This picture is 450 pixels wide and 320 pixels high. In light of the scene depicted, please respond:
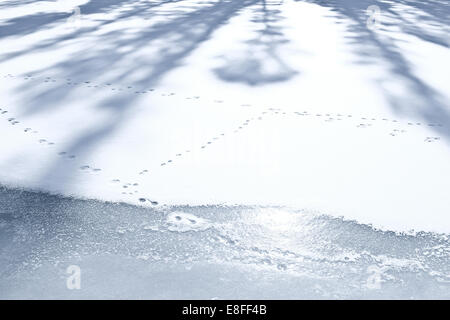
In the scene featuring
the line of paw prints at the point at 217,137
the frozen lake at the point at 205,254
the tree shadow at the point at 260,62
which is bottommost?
the frozen lake at the point at 205,254

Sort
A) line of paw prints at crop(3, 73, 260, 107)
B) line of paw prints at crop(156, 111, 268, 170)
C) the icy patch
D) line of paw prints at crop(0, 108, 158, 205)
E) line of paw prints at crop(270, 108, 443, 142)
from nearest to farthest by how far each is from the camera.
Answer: the icy patch, line of paw prints at crop(0, 108, 158, 205), line of paw prints at crop(156, 111, 268, 170), line of paw prints at crop(270, 108, 443, 142), line of paw prints at crop(3, 73, 260, 107)

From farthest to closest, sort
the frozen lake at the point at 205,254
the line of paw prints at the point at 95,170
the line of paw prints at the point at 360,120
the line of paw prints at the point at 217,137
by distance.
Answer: the line of paw prints at the point at 360,120 < the line of paw prints at the point at 217,137 < the line of paw prints at the point at 95,170 < the frozen lake at the point at 205,254

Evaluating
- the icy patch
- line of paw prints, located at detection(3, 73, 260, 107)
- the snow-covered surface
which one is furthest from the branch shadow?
the icy patch

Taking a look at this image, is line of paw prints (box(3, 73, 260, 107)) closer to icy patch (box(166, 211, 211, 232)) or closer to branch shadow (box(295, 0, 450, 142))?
branch shadow (box(295, 0, 450, 142))

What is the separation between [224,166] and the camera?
8.87ft

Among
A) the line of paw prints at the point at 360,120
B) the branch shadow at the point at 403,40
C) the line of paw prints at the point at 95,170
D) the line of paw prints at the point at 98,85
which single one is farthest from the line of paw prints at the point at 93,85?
the branch shadow at the point at 403,40

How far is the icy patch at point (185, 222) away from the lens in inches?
84.6

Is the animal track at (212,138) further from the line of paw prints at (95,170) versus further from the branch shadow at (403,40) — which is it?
the branch shadow at (403,40)

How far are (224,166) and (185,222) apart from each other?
0.58 metres

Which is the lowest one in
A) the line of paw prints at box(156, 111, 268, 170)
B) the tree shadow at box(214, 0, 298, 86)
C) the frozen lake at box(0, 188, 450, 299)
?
the frozen lake at box(0, 188, 450, 299)

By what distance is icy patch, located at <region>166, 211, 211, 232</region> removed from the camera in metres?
2.15

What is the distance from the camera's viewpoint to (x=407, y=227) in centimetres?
219

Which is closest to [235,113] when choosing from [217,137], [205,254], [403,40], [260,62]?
[217,137]

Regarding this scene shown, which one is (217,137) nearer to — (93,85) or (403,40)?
(93,85)
